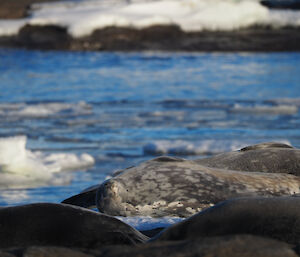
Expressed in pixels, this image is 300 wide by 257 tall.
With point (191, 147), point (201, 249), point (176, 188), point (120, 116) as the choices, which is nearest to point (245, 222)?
point (201, 249)

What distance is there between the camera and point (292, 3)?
3722 cm

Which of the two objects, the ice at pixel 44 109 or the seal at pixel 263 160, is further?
A: the ice at pixel 44 109

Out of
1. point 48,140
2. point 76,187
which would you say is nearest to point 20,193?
point 76,187

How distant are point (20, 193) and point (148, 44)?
90.2ft

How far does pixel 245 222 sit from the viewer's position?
2.21 meters

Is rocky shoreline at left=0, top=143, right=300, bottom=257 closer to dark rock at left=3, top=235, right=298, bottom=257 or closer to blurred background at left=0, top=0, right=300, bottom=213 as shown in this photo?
dark rock at left=3, top=235, right=298, bottom=257

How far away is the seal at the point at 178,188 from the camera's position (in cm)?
427

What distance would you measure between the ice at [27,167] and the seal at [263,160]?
75.7 inches

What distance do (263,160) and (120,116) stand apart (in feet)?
24.4

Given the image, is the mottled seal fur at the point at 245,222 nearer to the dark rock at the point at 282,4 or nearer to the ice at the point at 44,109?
the ice at the point at 44,109

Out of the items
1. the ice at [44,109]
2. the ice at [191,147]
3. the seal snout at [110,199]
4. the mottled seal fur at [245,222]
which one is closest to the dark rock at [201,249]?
the mottled seal fur at [245,222]

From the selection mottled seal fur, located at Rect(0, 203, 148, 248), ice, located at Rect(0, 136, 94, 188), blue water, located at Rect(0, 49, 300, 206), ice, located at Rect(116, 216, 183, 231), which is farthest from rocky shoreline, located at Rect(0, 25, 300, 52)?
mottled seal fur, located at Rect(0, 203, 148, 248)

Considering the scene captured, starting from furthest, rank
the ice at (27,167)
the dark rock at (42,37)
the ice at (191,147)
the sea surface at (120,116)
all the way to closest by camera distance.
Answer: the dark rock at (42,37)
the ice at (191,147)
the sea surface at (120,116)
the ice at (27,167)

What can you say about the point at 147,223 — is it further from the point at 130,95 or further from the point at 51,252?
the point at 130,95
